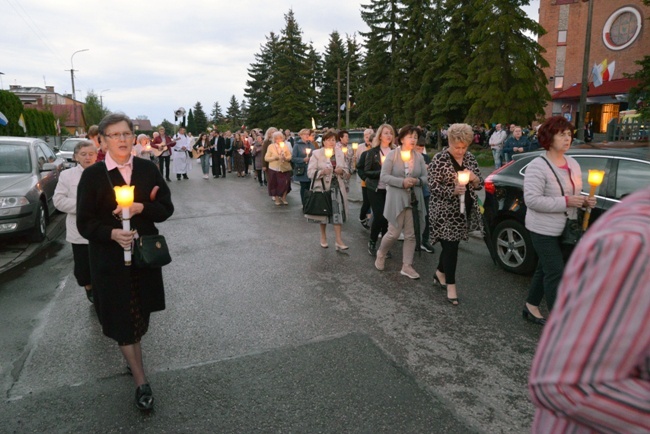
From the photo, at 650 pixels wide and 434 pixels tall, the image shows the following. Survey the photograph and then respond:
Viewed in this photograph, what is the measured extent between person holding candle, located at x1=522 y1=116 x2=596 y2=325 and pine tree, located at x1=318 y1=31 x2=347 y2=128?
6006 cm

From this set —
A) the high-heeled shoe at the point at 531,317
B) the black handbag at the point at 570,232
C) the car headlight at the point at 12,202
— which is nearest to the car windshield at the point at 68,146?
the car headlight at the point at 12,202

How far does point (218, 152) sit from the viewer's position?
19.6 m

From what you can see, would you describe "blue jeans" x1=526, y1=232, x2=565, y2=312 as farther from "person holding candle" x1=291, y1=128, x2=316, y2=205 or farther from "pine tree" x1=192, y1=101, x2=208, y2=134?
"pine tree" x1=192, y1=101, x2=208, y2=134

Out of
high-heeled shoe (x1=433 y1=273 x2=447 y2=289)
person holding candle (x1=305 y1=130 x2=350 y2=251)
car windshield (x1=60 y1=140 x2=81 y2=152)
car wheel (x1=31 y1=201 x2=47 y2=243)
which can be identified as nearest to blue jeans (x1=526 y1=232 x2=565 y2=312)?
high-heeled shoe (x1=433 y1=273 x2=447 y2=289)

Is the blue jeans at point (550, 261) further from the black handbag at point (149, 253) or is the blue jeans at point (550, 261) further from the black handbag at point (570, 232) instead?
the black handbag at point (149, 253)

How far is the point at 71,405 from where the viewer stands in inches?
126

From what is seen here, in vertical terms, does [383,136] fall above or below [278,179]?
above

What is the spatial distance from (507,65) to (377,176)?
23.0 metres

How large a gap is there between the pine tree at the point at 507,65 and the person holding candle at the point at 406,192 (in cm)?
2241

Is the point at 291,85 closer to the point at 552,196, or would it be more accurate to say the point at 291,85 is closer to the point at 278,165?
the point at 278,165

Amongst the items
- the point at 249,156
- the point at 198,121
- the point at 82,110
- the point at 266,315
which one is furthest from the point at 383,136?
the point at 198,121

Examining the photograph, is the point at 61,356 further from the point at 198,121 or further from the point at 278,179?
the point at 198,121

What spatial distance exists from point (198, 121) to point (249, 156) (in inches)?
3890

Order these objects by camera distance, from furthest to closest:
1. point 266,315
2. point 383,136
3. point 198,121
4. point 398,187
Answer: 1. point 198,121
2. point 383,136
3. point 398,187
4. point 266,315
